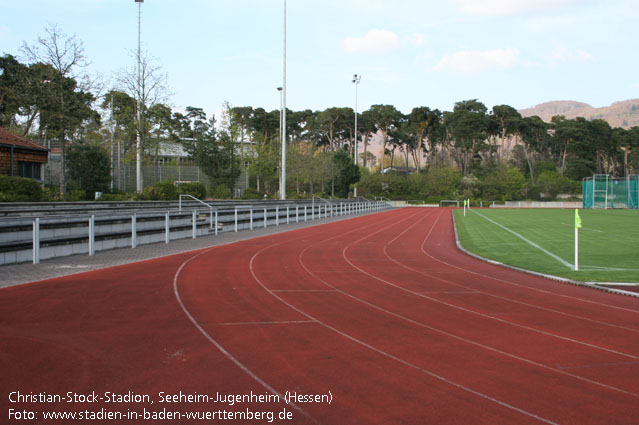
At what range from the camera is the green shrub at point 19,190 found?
24.2m

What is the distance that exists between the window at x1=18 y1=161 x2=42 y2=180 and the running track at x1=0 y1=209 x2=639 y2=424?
2871 cm

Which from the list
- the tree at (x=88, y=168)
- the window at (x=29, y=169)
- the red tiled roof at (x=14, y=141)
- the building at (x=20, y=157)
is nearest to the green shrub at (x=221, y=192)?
the tree at (x=88, y=168)

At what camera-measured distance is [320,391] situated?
171 inches

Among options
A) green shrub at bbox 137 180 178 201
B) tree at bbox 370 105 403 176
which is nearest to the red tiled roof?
green shrub at bbox 137 180 178 201

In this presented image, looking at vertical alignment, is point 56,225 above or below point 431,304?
above

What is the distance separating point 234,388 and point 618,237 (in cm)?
2230

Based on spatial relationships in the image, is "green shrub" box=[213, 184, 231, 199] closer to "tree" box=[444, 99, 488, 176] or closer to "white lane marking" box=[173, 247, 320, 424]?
"white lane marking" box=[173, 247, 320, 424]

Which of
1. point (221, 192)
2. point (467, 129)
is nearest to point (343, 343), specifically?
point (221, 192)

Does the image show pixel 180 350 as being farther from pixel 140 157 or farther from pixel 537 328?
pixel 140 157

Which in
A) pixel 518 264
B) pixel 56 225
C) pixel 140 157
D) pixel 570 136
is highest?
pixel 570 136

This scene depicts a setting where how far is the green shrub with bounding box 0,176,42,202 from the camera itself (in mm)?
24231

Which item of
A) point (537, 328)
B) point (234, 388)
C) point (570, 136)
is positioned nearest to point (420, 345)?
point (537, 328)

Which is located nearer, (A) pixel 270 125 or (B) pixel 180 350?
(B) pixel 180 350

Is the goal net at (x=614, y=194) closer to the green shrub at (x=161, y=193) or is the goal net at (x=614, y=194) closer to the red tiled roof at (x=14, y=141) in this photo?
the green shrub at (x=161, y=193)
